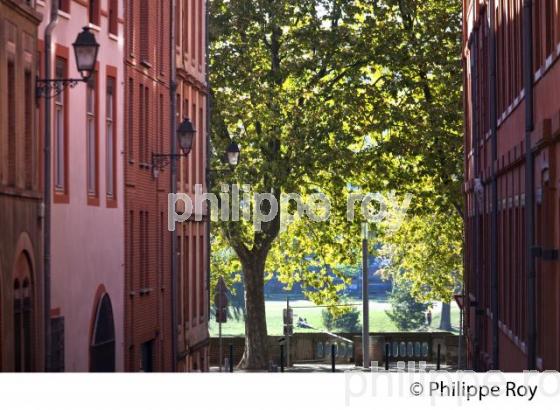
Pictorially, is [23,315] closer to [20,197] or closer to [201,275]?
[20,197]

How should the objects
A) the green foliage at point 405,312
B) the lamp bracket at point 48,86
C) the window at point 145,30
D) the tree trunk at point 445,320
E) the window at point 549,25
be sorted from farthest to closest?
1. the tree trunk at point 445,320
2. the green foliage at point 405,312
3. the window at point 145,30
4. the lamp bracket at point 48,86
5. the window at point 549,25

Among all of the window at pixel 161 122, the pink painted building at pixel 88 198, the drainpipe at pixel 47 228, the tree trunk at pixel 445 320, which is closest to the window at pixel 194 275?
the window at pixel 161 122

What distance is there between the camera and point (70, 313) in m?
30.4

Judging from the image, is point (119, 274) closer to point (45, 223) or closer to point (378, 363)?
point (45, 223)

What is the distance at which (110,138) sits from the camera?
114 ft

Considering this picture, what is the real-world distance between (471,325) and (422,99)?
12430 mm

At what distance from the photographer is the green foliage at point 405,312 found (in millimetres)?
140750

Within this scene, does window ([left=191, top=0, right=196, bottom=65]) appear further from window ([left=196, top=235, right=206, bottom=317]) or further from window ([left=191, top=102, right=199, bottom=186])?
window ([left=196, top=235, right=206, bottom=317])

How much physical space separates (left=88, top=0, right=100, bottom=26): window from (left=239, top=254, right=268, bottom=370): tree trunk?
71.2 feet

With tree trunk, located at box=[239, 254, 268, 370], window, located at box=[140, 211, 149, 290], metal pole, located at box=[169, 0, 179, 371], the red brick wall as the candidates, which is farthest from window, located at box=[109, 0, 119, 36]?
tree trunk, located at box=[239, 254, 268, 370]

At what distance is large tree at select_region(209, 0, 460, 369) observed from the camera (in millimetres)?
52812

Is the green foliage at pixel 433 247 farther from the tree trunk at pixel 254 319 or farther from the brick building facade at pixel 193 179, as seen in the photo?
the brick building facade at pixel 193 179

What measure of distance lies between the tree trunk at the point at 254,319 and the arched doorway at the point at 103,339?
19191 millimetres
